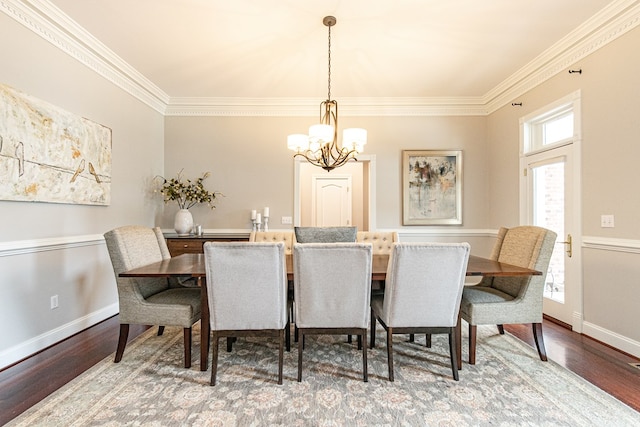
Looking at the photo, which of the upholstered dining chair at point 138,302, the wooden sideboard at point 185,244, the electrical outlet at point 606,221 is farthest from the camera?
the wooden sideboard at point 185,244

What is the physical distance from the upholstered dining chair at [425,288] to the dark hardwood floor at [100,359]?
1.02 m

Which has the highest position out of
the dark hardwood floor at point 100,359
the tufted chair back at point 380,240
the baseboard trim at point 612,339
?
the tufted chair back at point 380,240

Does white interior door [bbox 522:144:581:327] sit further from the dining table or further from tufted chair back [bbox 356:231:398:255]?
tufted chair back [bbox 356:231:398:255]

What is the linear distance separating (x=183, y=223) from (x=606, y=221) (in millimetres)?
4522

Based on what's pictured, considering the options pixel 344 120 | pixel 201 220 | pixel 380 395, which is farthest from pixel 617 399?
pixel 201 220

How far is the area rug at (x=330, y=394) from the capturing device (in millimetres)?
1667

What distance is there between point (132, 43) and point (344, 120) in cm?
266

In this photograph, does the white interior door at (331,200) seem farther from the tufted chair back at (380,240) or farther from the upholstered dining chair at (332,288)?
the upholstered dining chair at (332,288)

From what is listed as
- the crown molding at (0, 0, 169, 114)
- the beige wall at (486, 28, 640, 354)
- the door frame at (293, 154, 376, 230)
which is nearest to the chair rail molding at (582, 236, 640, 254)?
the beige wall at (486, 28, 640, 354)

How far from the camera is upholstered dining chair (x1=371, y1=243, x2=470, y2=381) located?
1.93 metres

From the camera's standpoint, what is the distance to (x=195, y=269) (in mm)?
2172

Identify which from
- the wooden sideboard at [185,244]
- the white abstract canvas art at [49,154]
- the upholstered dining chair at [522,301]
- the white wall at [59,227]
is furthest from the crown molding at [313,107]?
the upholstered dining chair at [522,301]

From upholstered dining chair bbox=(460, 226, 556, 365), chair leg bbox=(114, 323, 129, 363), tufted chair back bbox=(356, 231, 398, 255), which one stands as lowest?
chair leg bbox=(114, 323, 129, 363)

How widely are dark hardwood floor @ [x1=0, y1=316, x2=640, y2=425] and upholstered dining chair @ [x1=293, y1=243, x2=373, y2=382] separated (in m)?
1.57
